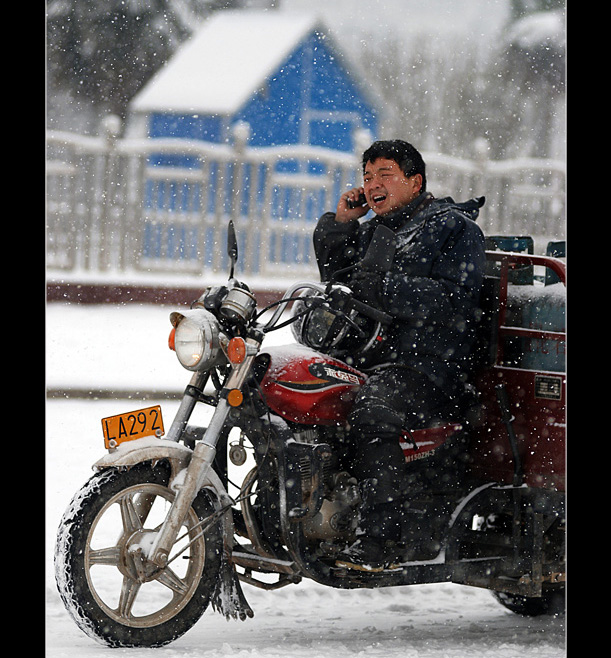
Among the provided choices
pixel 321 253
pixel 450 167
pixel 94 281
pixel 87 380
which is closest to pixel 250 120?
pixel 450 167

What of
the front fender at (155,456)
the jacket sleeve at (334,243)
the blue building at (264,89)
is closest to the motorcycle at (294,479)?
the front fender at (155,456)

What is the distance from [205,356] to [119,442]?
1.40 ft

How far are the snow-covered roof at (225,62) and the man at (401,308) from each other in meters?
13.0

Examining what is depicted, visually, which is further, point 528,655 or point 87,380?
point 87,380

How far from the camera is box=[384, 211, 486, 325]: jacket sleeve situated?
4375 mm

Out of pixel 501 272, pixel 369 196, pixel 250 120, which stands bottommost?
pixel 501 272

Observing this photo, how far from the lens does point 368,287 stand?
13.8 ft

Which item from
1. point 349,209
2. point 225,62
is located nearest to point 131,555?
point 349,209

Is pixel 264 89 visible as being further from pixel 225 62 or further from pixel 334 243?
pixel 334 243

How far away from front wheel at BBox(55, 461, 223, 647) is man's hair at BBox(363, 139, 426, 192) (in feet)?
5.14

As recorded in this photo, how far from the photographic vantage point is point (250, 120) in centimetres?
→ 1766

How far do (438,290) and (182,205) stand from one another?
10319 mm

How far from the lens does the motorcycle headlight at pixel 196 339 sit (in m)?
3.98

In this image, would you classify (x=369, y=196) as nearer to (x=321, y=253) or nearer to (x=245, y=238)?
(x=321, y=253)
